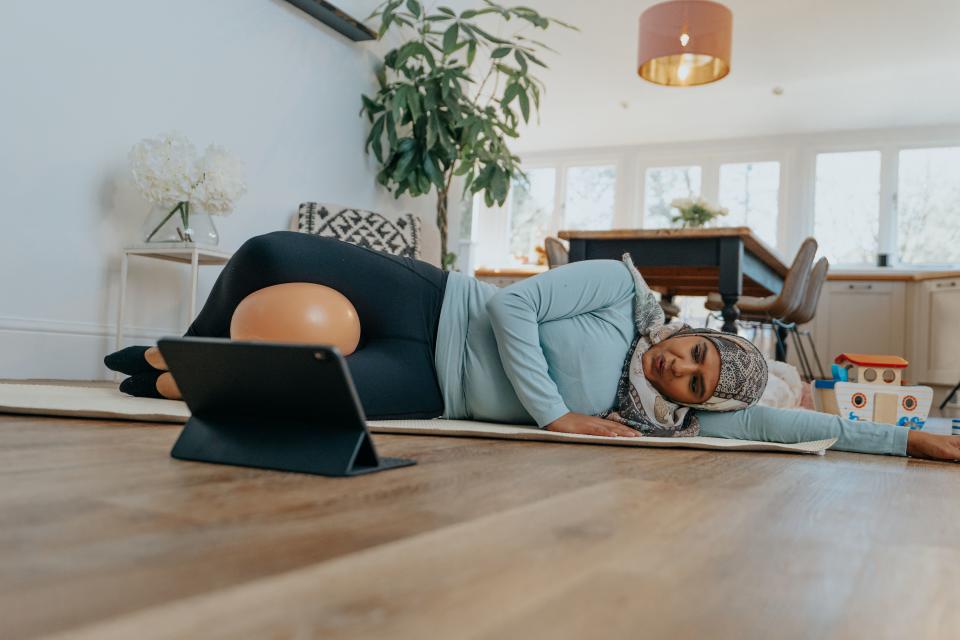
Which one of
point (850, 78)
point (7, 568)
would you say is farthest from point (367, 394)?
point (850, 78)

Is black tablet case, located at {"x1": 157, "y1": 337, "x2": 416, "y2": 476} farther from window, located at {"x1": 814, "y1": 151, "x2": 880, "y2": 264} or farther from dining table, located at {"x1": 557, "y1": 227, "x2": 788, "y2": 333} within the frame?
window, located at {"x1": 814, "y1": 151, "x2": 880, "y2": 264}

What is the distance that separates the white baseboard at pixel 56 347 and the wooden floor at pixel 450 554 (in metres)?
1.77

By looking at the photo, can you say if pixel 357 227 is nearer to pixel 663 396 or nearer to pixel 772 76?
pixel 663 396

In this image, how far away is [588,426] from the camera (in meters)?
1.77

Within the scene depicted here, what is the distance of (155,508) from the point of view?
29.3 inches

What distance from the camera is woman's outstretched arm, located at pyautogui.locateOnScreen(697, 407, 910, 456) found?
1.84 m

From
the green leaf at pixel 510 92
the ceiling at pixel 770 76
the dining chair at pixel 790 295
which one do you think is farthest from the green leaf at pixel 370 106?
the dining chair at pixel 790 295

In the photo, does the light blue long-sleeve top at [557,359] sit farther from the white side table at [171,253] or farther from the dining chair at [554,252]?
the dining chair at [554,252]

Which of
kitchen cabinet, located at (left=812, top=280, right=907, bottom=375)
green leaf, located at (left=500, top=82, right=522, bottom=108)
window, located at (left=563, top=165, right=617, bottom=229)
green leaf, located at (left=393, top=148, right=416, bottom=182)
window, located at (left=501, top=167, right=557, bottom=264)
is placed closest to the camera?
green leaf, located at (left=500, top=82, right=522, bottom=108)

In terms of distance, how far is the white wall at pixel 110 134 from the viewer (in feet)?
8.77

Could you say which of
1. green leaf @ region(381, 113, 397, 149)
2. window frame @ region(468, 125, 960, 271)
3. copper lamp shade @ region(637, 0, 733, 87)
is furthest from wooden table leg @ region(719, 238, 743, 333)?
window frame @ region(468, 125, 960, 271)

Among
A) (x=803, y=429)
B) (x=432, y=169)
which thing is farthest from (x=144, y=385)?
(x=432, y=169)

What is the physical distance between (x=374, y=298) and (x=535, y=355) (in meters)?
0.42

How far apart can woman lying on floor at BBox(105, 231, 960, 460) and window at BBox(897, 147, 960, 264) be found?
6427 millimetres
